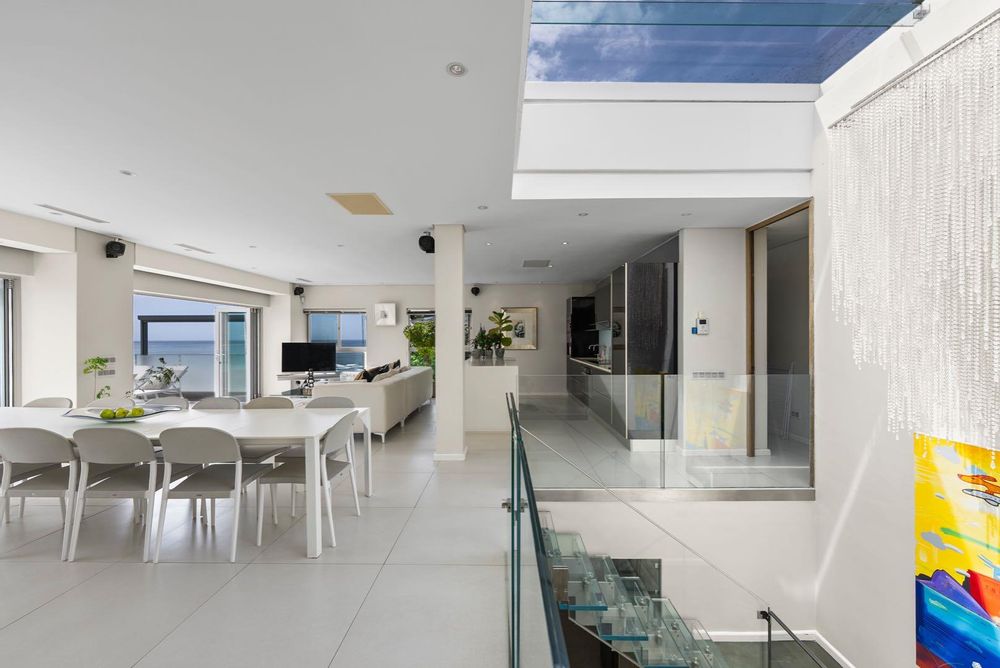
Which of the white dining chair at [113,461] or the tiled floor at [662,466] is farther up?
the white dining chair at [113,461]

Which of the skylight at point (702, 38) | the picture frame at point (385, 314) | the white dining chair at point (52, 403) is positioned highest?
the skylight at point (702, 38)

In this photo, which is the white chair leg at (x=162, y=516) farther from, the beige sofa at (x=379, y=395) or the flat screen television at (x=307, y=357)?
the flat screen television at (x=307, y=357)

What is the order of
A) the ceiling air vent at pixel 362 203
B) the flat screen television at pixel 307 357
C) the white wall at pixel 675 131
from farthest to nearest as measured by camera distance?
the flat screen television at pixel 307 357 → the ceiling air vent at pixel 362 203 → the white wall at pixel 675 131

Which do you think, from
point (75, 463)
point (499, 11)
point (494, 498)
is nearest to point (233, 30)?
point (499, 11)

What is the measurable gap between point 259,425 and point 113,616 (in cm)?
123

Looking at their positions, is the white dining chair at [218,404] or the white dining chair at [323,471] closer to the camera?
the white dining chair at [323,471]

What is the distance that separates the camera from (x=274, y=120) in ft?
8.82

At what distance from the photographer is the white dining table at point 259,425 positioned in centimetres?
279

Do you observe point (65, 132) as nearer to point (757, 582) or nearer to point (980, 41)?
point (980, 41)

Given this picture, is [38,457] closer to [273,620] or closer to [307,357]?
[273,620]

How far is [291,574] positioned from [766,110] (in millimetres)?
5101

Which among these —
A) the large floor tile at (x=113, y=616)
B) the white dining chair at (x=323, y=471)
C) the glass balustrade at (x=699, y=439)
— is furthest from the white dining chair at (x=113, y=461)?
the glass balustrade at (x=699, y=439)

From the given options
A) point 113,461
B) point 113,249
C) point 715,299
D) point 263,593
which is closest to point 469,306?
point 715,299

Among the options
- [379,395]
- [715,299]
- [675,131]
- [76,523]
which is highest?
[675,131]
